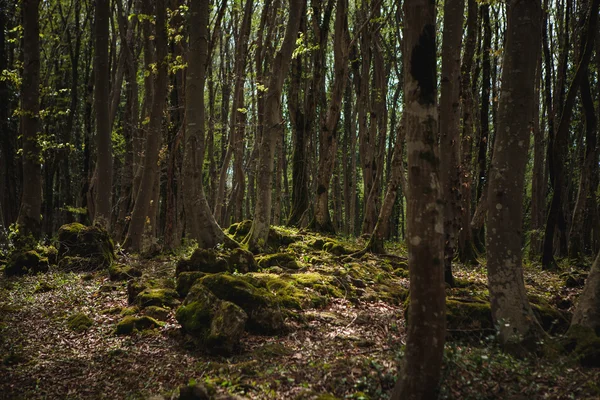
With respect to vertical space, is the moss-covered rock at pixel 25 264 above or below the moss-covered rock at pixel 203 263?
below

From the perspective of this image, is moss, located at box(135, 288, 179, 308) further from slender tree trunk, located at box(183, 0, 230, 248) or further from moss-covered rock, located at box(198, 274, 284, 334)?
slender tree trunk, located at box(183, 0, 230, 248)

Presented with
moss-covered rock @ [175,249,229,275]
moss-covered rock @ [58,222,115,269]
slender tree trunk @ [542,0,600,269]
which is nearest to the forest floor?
moss-covered rock @ [175,249,229,275]

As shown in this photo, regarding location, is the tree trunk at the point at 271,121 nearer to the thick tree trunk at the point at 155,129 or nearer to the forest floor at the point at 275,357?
the forest floor at the point at 275,357

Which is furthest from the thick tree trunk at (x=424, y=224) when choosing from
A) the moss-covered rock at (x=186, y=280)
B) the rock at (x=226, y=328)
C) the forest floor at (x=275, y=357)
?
the moss-covered rock at (x=186, y=280)

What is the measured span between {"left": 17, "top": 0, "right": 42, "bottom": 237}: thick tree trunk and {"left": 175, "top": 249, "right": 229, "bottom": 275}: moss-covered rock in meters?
6.70

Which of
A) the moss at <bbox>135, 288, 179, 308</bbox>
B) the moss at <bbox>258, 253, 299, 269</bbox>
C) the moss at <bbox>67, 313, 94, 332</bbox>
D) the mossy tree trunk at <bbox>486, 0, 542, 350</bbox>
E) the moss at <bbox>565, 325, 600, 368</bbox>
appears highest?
the mossy tree trunk at <bbox>486, 0, 542, 350</bbox>

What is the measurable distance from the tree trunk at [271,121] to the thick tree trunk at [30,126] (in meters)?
6.81

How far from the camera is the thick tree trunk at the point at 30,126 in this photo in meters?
12.4

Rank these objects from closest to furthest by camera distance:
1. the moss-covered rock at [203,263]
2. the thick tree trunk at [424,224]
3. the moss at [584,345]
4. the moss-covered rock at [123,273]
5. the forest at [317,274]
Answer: the thick tree trunk at [424,224] < the forest at [317,274] < the moss at [584,345] < the moss-covered rock at [203,263] < the moss-covered rock at [123,273]

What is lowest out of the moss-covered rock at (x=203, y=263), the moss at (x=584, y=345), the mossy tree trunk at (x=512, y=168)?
the moss at (x=584, y=345)

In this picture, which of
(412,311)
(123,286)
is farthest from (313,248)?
(412,311)

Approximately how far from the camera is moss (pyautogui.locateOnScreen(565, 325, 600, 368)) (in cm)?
502

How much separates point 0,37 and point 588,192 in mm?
20840

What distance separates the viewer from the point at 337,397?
15.5 feet
